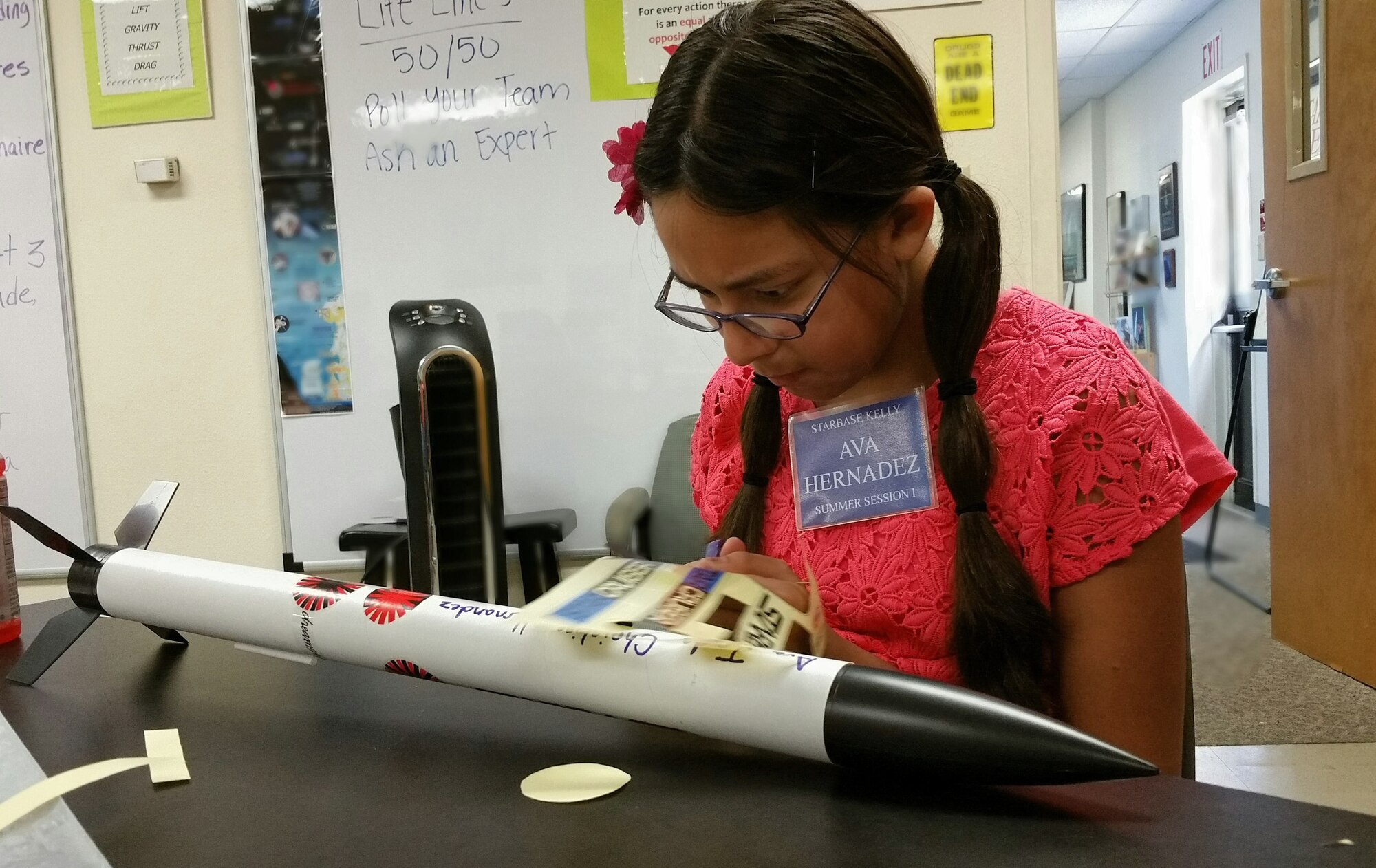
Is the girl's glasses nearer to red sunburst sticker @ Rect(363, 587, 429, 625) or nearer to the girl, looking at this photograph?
the girl

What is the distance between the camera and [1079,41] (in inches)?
190

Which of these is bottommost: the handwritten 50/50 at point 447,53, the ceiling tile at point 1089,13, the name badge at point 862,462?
the name badge at point 862,462

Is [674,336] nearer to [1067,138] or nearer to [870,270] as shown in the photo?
[1067,138]

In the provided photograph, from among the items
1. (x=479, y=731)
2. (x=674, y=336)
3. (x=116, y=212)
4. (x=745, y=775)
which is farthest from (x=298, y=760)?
(x=116, y=212)

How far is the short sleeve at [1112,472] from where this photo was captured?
0.73m

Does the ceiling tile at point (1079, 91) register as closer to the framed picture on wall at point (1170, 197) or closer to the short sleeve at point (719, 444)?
the framed picture on wall at point (1170, 197)

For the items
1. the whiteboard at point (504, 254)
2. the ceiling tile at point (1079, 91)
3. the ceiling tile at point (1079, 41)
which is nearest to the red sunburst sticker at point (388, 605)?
the whiteboard at point (504, 254)

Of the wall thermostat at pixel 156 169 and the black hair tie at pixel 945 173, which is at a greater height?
the wall thermostat at pixel 156 169

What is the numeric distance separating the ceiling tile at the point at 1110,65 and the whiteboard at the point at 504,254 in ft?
11.0

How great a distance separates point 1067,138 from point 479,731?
1924 millimetres

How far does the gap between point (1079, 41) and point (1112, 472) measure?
479 centimetres

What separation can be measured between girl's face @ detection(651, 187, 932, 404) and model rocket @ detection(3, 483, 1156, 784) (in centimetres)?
31

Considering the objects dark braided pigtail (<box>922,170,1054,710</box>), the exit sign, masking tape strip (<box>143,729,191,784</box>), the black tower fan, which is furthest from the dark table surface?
the exit sign

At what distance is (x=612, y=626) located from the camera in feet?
1.70
